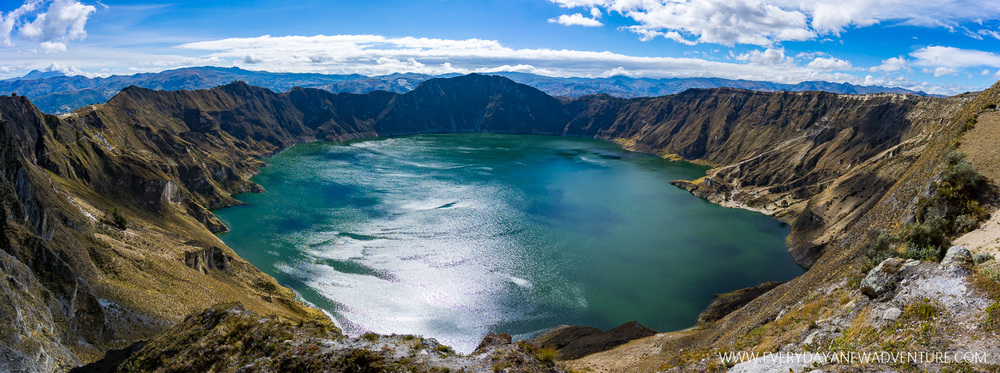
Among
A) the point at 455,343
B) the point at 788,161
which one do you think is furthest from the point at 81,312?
the point at 788,161

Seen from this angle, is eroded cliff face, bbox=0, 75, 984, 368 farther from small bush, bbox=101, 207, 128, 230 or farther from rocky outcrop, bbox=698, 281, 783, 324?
rocky outcrop, bbox=698, 281, 783, 324

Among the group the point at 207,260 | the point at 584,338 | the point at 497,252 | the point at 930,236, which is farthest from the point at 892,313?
the point at 207,260

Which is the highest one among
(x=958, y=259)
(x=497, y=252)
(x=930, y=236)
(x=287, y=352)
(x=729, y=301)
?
(x=958, y=259)

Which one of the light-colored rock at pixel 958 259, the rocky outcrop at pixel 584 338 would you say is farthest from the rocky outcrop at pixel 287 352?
the rocky outcrop at pixel 584 338

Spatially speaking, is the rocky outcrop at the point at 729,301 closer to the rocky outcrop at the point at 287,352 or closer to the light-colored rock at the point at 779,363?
the light-colored rock at the point at 779,363

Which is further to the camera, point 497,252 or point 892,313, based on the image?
point 497,252

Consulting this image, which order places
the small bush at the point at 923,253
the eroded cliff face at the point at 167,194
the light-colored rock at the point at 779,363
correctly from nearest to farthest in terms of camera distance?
the light-colored rock at the point at 779,363, the small bush at the point at 923,253, the eroded cliff face at the point at 167,194

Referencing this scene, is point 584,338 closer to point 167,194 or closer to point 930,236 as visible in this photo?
point 930,236

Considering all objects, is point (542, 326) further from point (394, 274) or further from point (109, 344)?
point (109, 344)

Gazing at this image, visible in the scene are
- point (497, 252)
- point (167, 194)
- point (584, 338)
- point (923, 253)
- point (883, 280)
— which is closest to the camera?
point (883, 280)
